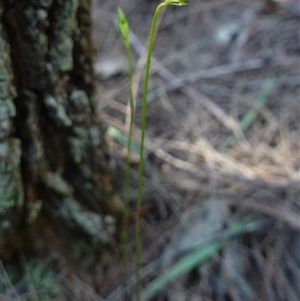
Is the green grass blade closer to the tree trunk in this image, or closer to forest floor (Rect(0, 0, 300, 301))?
forest floor (Rect(0, 0, 300, 301))

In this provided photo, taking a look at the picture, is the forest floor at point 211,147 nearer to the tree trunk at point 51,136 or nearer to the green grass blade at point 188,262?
the green grass blade at point 188,262

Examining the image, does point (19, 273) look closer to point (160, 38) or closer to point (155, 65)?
point (155, 65)

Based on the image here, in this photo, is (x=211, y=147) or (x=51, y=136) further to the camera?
(x=211, y=147)

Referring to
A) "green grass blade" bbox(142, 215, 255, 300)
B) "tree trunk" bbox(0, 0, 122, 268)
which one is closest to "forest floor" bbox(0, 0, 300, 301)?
"green grass blade" bbox(142, 215, 255, 300)

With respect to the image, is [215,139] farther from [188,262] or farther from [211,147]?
[188,262]

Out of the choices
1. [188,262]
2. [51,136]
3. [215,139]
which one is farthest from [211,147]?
[51,136]

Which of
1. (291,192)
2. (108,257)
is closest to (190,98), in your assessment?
(291,192)
